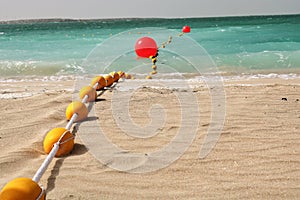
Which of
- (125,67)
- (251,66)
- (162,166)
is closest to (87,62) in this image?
(125,67)

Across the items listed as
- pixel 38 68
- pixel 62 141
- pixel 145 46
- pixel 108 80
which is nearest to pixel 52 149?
pixel 62 141

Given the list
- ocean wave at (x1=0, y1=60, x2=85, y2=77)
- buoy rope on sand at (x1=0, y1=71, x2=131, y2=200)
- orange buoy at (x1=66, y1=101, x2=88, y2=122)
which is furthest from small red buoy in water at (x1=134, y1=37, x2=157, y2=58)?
orange buoy at (x1=66, y1=101, x2=88, y2=122)

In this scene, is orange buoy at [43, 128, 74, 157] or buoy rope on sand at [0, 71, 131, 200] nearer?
buoy rope on sand at [0, 71, 131, 200]

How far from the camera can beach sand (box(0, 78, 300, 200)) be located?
214 centimetres

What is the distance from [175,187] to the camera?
2189 mm

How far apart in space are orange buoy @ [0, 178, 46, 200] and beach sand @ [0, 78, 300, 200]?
0.78 ft

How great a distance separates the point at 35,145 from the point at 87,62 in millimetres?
9629

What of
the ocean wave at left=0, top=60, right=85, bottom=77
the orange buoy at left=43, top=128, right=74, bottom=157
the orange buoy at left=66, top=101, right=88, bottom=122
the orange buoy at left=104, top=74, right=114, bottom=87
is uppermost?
the orange buoy at left=43, top=128, right=74, bottom=157

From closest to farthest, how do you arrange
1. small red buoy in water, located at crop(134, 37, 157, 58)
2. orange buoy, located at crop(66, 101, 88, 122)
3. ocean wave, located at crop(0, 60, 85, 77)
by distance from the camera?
orange buoy, located at crop(66, 101, 88, 122)
small red buoy in water, located at crop(134, 37, 157, 58)
ocean wave, located at crop(0, 60, 85, 77)

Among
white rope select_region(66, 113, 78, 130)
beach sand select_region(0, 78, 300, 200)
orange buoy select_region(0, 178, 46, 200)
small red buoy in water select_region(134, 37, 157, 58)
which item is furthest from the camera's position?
small red buoy in water select_region(134, 37, 157, 58)

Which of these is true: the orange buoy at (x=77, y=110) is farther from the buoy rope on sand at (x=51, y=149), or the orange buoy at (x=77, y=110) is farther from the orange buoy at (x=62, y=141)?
the orange buoy at (x=62, y=141)

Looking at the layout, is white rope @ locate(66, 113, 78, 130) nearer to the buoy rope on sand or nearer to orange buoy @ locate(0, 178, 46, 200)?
the buoy rope on sand

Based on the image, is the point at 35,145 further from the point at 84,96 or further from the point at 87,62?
the point at 87,62

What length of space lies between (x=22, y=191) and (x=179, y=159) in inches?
52.9
